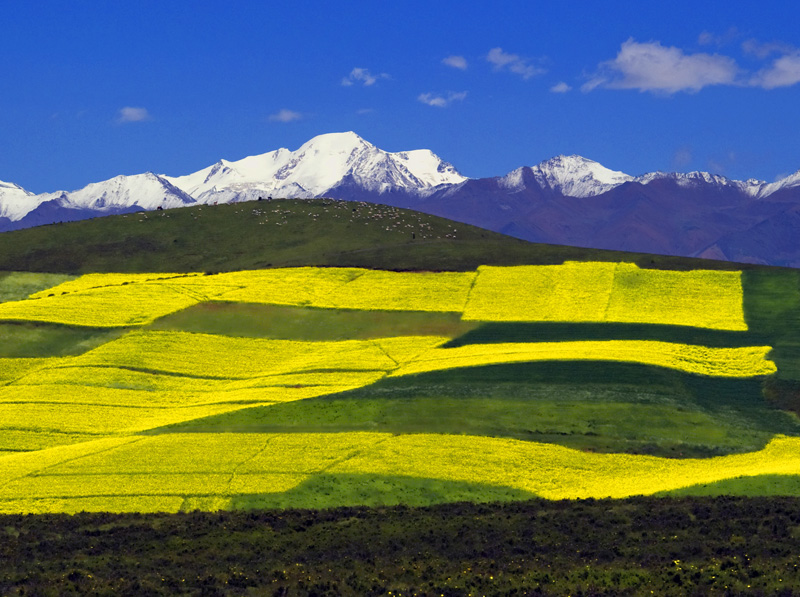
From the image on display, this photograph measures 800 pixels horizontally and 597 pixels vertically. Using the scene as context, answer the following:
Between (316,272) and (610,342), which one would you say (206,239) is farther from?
(610,342)

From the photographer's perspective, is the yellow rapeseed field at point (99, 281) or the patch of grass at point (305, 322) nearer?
the patch of grass at point (305, 322)

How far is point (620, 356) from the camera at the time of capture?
82.5 metres

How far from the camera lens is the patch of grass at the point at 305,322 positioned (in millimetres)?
99562

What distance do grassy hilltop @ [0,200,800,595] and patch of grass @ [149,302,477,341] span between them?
1.41ft

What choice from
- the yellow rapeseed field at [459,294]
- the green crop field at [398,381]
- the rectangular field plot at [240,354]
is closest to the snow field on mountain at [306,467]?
the green crop field at [398,381]

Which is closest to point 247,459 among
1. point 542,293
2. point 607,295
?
point 542,293

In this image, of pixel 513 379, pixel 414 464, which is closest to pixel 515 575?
pixel 414 464

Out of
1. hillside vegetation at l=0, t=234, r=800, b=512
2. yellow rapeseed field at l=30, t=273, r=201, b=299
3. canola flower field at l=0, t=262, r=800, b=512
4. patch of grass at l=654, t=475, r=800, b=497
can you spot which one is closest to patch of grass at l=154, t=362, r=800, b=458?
hillside vegetation at l=0, t=234, r=800, b=512

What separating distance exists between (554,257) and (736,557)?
92.6 metres

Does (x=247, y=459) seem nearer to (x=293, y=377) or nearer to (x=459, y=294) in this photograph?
(x=293, y=377)

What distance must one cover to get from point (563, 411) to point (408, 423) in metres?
11.5

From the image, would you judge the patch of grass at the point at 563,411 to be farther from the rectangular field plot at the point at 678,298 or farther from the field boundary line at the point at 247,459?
the rectangular field plot at the point at 678,298

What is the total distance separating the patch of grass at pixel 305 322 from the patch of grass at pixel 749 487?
4662cm

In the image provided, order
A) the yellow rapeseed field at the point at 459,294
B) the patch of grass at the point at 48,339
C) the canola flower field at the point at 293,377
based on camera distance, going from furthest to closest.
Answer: the yellow rapeseed field at the point at 459,294
the patch of grass at the point at 48,339
the canola flower field at the point at 293,377
